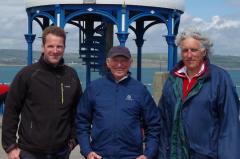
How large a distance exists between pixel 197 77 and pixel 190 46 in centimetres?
23

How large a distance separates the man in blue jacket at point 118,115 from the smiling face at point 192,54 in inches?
21.0

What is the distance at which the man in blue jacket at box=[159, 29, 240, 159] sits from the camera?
3943mm

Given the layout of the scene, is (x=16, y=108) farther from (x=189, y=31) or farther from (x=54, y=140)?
(x=189, y=31)

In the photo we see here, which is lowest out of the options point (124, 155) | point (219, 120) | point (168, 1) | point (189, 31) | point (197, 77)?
point (124, 155)

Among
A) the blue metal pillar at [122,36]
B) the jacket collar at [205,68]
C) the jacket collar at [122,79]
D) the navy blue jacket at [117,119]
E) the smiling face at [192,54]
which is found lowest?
the navy blue jacket at [117,119]

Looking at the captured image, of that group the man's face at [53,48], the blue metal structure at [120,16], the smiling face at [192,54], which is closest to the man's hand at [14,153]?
the man's face at [53,48]

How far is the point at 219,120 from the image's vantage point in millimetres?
3980

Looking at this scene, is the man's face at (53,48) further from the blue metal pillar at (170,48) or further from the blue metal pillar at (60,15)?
the blue metal pillar at (170,48)

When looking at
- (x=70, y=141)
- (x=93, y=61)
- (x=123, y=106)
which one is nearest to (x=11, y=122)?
(x=70, y=141)

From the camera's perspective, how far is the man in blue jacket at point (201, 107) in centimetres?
394

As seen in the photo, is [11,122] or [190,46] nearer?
[190,46]

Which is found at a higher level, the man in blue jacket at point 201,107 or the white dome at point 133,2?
the white dome at point 133,2

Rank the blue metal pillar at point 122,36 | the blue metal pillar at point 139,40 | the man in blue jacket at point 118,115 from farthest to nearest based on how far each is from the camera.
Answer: the blue metal pillar at point 139,40 < the blue metal pillar at point 122,36 < the man in blue jacket at point 118,115

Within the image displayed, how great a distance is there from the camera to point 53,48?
4.48 meters
